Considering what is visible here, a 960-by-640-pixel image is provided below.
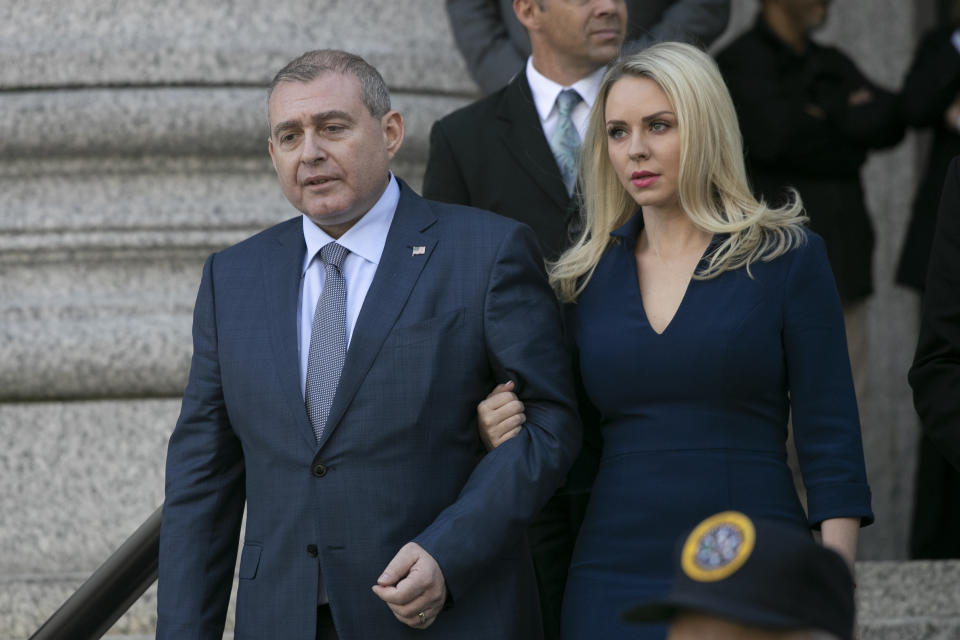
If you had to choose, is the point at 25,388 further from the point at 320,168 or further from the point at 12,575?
the point at 320,168

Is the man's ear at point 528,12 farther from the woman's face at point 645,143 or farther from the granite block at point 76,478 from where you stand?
the granite block at point 76,478

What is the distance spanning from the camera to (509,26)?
4535 millimetres

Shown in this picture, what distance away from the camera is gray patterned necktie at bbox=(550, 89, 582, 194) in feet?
12.1

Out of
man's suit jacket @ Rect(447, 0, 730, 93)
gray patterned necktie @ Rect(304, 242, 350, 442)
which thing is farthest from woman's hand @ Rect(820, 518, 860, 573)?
man's suit jacket @ Rect(447, 0, 730, 93)

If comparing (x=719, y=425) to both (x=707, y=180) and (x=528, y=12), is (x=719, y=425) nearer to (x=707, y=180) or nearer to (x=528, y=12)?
(x=707, y=180)

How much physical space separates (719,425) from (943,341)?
1.41ft

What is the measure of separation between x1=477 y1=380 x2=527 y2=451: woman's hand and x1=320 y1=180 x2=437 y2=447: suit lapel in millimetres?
225

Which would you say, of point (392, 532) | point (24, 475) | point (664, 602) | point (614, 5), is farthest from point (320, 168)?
point (24, 475)

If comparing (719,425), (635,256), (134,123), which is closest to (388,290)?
(635,256)

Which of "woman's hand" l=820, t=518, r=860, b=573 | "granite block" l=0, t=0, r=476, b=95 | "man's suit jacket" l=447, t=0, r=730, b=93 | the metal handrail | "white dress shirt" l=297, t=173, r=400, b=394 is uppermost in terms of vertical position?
"granite block" l=0, t=0, r=476, b=95

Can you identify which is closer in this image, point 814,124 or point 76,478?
point 76,478

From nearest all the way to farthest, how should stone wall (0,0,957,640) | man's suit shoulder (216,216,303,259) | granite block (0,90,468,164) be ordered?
man's suit shoulder (216,216,303,259) → stone wall (0,0,957,640) → granite block (0,90,468,164)

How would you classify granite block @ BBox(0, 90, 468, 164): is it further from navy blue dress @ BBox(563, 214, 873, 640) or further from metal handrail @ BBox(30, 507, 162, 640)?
navy blue dress @ BBox(563, 214, 873, 640)

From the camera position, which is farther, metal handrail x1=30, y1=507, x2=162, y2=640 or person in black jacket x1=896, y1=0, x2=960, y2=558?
person in black jacket x1=896, y1=0, x2=960, y2=558
